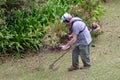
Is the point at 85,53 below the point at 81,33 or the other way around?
below

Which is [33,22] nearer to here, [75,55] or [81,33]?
[75,55]

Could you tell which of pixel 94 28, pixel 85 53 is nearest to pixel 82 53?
pixel 85 53

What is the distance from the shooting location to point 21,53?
33.1 ft

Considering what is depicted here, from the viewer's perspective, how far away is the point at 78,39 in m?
7.93

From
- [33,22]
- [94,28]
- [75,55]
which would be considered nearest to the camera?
[75,55]

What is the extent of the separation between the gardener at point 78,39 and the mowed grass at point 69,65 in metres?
0.24

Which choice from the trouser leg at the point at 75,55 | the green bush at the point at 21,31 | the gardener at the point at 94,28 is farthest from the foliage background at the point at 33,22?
the trouser leg at the point at 75,55

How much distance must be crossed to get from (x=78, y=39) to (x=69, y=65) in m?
1.16

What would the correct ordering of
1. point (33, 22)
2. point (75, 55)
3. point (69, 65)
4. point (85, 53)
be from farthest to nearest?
point (33, 22)
point (69, 65)
point (75, 55)
point (85, 53)

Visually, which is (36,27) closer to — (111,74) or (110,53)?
(110,53)

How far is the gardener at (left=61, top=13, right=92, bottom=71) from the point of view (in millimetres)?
7664

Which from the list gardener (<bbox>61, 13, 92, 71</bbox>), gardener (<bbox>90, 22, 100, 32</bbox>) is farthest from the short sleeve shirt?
gardener (<bbox>90, 22, 100, 32</bbox>)

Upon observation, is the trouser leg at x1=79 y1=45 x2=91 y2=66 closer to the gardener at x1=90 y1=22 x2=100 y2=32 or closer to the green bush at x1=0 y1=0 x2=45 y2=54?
the green bush at x1=0 y1=0 x2=45 y2=54

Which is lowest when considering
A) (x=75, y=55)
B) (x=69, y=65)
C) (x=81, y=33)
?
(x=69, y=65)
